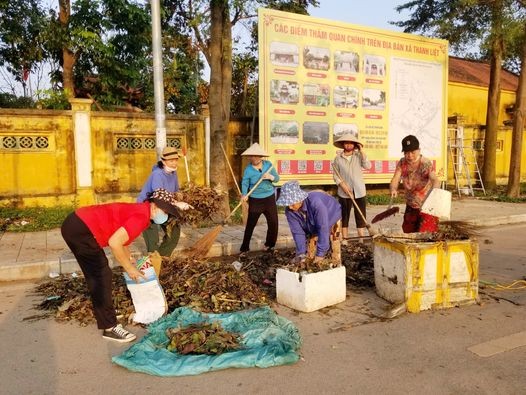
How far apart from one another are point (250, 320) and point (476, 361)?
1839 mm

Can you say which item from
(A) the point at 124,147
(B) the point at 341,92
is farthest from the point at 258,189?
(B) the point at 341,92

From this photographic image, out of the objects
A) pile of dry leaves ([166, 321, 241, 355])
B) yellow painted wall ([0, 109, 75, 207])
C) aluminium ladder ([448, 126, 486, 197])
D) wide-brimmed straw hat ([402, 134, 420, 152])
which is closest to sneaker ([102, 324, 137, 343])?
pile of dry leaves ([166, 321, 241, 355])

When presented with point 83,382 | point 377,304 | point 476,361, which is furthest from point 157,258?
point 476,361

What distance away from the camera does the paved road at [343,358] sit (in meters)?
3.14

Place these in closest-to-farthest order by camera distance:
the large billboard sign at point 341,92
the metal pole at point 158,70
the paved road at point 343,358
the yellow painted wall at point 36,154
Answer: the paved road at point 343,358, the metal pole at point 158,70, the yellow painted wall at point 36,154, the large billboard sign at point 341,92

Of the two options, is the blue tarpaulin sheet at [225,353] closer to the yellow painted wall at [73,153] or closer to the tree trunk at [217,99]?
the tree trunk at [217,99]

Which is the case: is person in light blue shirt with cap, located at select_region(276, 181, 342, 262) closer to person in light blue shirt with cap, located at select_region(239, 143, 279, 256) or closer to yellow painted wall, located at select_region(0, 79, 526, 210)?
person in light blue shirt with cap, located at select_region(239, 143, 279, 256)

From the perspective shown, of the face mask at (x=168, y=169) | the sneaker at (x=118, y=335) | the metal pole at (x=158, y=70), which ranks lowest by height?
the sneaker at (x=118, y=335)

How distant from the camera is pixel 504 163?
63.3 feet

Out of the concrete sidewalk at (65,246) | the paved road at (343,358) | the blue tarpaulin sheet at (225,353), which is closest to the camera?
the paved road at (343,358)

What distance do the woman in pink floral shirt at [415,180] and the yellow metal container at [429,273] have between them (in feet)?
2.88

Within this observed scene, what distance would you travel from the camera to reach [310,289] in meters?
4.58

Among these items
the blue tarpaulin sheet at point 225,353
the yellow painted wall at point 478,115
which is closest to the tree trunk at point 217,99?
the blue tarpaulin sheet at point 225,353

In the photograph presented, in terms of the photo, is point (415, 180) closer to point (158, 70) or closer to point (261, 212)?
point (261, 212)
